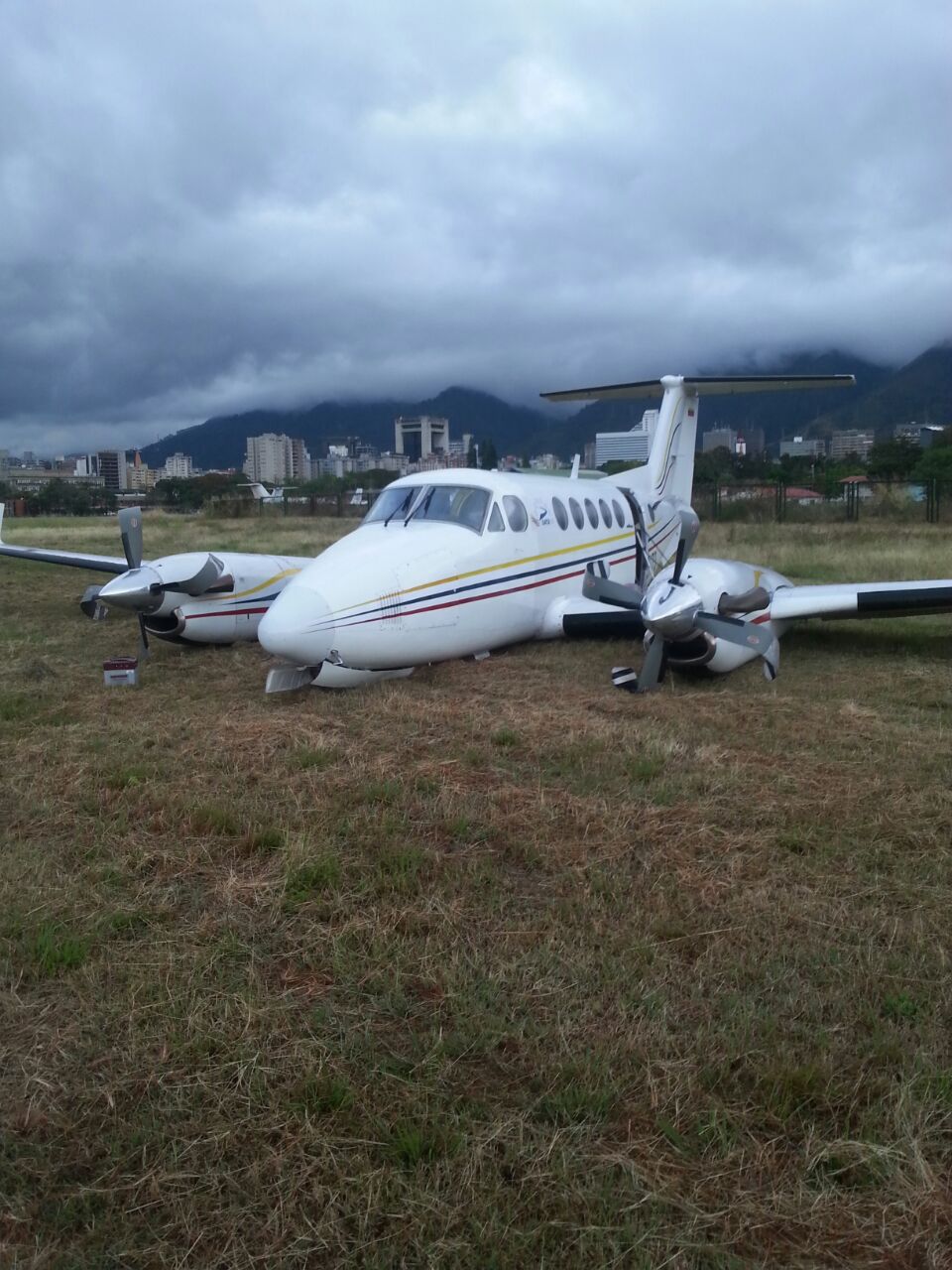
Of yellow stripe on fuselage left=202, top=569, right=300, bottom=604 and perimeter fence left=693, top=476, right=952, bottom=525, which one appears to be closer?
yellow stripe on fuselage left=202, top=569, right=300, bottom=604

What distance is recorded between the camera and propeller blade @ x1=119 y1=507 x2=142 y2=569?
37.7 feet

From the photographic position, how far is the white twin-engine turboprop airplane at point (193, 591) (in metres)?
10.7

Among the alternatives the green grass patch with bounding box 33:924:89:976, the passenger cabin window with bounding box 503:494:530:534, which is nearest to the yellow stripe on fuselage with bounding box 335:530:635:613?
the passenger cabin window with bounding box 503:494:530:534

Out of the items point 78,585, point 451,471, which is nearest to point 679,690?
point 451,471

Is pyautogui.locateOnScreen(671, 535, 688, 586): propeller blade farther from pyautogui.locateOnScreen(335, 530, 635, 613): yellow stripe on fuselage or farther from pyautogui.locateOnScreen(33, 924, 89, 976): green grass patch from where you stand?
pyautogui.locateOnScreen(33, 924, 89, 976): green grass patch

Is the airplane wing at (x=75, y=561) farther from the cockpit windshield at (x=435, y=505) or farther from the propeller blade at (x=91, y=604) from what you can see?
the cockpit windshield at (x=435, y=505)

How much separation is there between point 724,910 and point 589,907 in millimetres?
656

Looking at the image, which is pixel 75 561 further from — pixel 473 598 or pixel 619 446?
pixel 619 446

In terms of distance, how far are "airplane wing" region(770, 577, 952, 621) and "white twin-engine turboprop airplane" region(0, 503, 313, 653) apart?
6.59 metres

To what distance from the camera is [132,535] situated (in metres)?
11.6

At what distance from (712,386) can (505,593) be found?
299 inches

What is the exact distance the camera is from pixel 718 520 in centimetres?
3650

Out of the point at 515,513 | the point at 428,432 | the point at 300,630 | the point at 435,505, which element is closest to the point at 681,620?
the point at 515,513

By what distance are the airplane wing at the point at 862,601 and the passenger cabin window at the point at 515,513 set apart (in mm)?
3157
